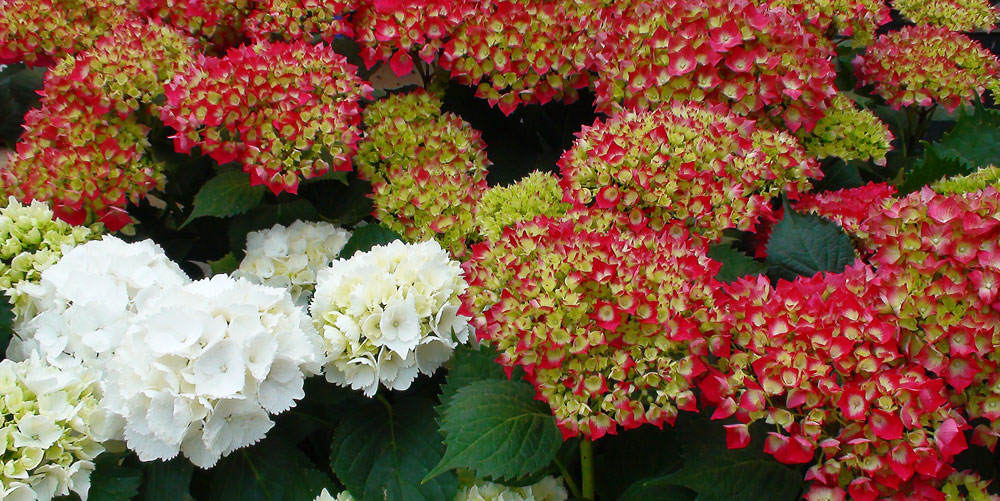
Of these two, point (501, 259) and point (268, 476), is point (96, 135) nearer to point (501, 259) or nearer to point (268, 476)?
point (268, 476)

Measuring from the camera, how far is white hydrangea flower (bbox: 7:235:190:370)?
2.94 feet

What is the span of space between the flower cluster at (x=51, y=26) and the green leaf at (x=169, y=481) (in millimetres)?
753

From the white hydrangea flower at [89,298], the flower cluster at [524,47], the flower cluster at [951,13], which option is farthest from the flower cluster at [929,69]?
the white hydrangea flower at [89,298]

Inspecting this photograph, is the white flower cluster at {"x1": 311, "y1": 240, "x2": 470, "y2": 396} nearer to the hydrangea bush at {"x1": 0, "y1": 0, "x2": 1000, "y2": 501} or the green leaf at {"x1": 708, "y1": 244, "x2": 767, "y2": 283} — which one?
the hydrangea bush at {"x1": 0, "y1": 0, "x2": 1000, "y2": 501}

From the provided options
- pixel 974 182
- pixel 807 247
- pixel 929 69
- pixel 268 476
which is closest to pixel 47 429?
pixel 268 476

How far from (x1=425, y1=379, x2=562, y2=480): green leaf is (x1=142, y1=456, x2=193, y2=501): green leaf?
310mm

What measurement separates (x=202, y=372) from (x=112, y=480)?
208 millimetres

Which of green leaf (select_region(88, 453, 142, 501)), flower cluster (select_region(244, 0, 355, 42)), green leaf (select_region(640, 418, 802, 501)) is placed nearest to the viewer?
green leaf (select_region(640, 418, 802, 501))

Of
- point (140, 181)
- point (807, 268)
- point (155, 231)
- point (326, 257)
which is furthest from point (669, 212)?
point (155, 231)

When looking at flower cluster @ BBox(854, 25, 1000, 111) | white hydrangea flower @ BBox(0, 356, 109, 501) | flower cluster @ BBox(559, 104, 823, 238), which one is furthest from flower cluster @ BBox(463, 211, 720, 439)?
flower cluster @ BBox(854, 25, 1000, 111)

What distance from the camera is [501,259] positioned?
80cm

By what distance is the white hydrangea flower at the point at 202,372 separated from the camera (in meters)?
0.78

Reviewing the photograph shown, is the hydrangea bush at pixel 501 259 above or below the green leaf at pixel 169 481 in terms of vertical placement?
above

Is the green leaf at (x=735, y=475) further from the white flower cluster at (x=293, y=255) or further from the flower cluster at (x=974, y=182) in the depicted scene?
the white flower cluster at (x=293, y=255)
